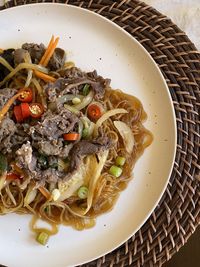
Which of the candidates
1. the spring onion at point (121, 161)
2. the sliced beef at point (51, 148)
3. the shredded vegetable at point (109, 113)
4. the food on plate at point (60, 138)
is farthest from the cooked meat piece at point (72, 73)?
the spring onion at point (121, 161)

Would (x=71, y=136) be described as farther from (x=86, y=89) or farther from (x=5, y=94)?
(x=5, y=94)

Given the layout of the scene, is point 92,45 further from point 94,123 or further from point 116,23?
point 94,123

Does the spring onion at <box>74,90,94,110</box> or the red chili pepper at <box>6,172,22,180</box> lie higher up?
the spring onion at <box>74,90,94,110</box>

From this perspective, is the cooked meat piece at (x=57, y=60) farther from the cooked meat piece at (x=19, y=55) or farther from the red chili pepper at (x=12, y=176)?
the red chili pepper at (x=12, y=176)

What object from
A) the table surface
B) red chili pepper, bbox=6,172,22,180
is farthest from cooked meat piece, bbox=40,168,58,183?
the table surface

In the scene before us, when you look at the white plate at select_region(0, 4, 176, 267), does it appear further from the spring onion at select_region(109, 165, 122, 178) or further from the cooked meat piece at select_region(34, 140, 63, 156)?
the cooked meat piece at select_region(34, 140, 63, 156)

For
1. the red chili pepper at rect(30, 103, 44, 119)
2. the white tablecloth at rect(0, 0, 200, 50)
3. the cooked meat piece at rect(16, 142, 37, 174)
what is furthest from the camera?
the white tablecloth at rect(0, 0, 200, 50)
